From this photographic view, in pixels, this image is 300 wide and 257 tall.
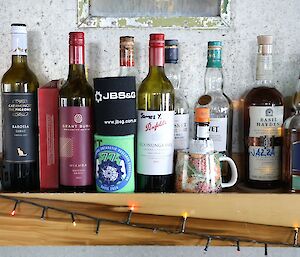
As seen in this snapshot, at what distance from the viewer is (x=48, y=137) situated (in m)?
1.00

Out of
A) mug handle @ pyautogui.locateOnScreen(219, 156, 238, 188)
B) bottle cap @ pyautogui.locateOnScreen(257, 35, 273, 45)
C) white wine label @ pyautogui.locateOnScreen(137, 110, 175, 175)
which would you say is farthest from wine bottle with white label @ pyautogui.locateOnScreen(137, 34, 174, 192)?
bottle cap @ pyautogui.locateOnScreen(257, 35, 273, 45)

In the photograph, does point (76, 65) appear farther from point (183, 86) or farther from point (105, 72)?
point (183, 86)

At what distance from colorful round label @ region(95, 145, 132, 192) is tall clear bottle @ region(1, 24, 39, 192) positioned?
143 millimetres

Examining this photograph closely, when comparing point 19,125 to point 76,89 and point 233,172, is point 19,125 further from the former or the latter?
point 233,172

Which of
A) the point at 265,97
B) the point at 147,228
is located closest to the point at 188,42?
the point at 265,97

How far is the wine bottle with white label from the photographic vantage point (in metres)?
0.97

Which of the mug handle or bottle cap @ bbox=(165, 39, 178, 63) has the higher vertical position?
bottle cap @ bbox=(165, 39, 178, 63)

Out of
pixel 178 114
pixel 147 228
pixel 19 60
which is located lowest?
pixel 147 228

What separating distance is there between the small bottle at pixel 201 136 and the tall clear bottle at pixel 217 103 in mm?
71

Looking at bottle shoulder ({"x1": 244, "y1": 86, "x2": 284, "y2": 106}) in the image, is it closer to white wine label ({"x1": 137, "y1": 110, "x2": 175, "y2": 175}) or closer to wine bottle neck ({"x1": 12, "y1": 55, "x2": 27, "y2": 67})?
white wine label ({"x1": 137, "y1": 110, "x2": 175, "y2": 175})

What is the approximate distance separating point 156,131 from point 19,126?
0.87 ft

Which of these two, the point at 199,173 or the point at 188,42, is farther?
the point at 188,42

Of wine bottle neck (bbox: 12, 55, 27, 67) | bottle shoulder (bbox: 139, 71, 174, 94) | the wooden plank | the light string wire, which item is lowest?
the light string wire

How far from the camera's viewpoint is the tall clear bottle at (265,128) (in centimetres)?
103
